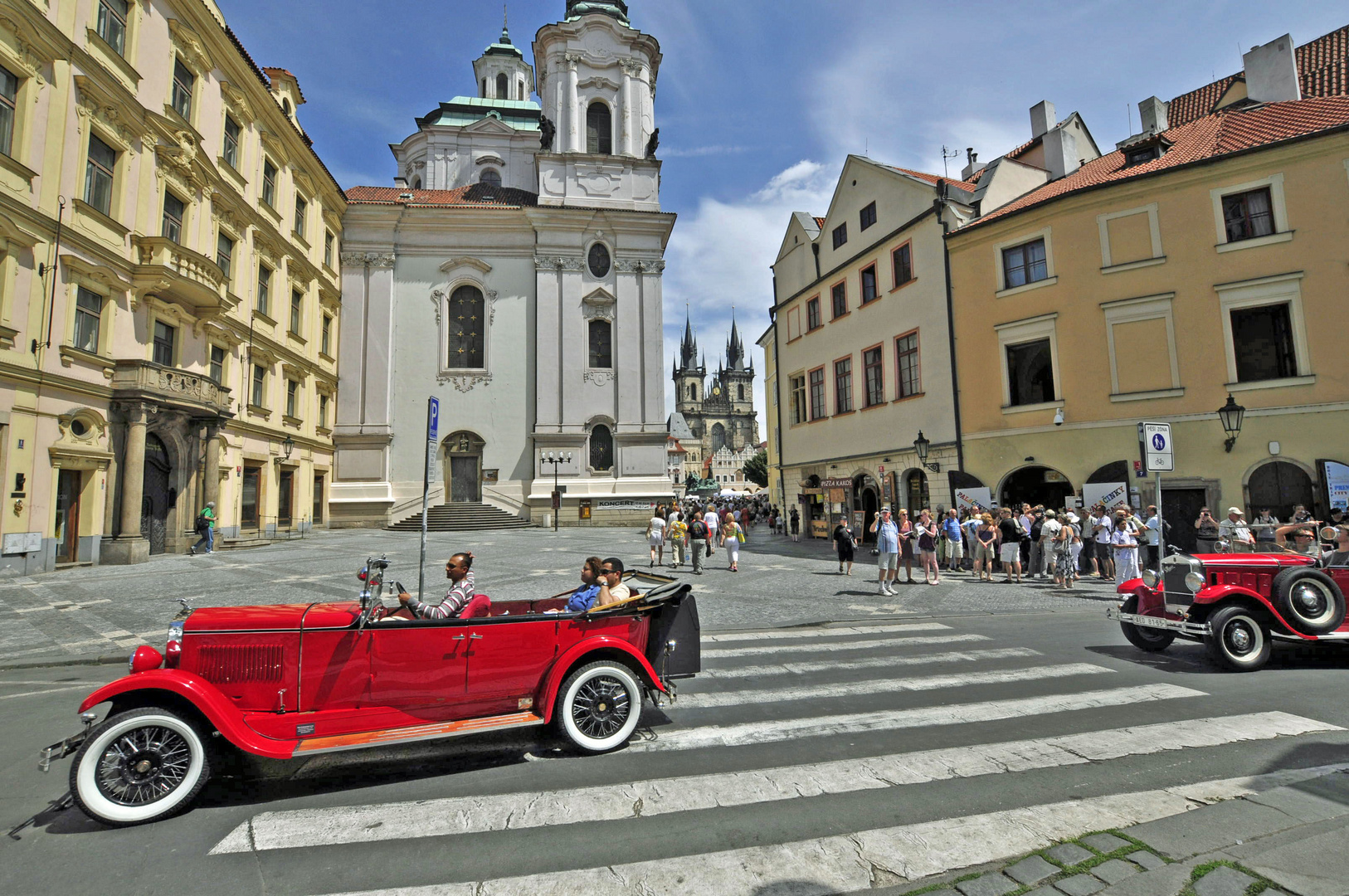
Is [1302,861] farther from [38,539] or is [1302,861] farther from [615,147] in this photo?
[615,147]

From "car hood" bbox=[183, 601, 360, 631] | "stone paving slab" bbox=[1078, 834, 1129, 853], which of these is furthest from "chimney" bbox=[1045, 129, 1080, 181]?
"car hood" bbox=[183, 601, 360, 631]

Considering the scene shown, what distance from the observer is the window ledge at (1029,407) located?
17953 millimetres

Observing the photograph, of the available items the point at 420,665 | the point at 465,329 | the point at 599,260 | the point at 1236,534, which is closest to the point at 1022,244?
the point at 1236,534

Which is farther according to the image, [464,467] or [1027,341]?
[464,467]

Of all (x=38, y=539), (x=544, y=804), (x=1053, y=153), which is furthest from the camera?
(x=1053, y=153)

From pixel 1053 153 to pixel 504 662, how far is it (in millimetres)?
25391

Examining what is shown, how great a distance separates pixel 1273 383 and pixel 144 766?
2117cm

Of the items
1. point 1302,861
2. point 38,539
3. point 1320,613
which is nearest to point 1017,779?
point 1302,861

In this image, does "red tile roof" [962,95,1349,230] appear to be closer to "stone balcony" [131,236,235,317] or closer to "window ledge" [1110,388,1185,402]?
"window ledge" [1110,388,1185,402]

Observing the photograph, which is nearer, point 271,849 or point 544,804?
point 271,849

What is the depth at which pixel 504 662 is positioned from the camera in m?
4.80

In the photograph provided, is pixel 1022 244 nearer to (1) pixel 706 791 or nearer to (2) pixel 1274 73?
(2) pixel 1274 73

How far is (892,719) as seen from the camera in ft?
18.0

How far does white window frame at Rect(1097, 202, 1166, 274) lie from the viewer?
55.3 ft
